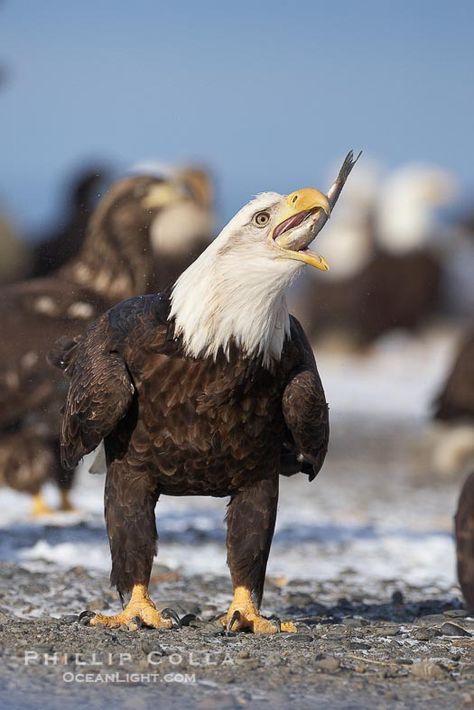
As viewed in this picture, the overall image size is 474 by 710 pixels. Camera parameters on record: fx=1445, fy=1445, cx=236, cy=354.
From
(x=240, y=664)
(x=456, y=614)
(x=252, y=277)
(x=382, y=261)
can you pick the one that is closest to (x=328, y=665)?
(x=240, y=664)

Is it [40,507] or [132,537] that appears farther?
[40,507]

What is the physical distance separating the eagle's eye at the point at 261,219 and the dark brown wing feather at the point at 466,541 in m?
2.01

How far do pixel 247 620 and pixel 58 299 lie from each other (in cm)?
357

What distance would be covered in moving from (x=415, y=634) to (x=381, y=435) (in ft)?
36.0

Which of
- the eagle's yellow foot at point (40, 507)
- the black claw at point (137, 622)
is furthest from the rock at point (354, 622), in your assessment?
the eagle's yellow foot at point (40, 507)

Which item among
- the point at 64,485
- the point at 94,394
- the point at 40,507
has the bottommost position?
the point at 40,507

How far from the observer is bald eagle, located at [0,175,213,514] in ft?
28.5

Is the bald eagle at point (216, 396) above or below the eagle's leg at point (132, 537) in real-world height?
above

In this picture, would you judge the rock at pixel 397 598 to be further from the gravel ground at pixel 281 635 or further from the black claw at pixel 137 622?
the black claw at pixel 137 622

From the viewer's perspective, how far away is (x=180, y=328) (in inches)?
210

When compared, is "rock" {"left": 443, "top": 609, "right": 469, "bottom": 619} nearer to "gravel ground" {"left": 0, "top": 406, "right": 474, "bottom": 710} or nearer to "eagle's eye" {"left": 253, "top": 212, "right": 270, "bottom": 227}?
"gravel ground" {"left": 0, "top": 406, "right": 474, "bottom": 710}

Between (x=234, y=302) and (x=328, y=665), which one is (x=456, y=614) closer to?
(x=328, y=665)

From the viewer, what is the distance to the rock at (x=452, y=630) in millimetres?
5786

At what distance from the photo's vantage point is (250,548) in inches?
223
